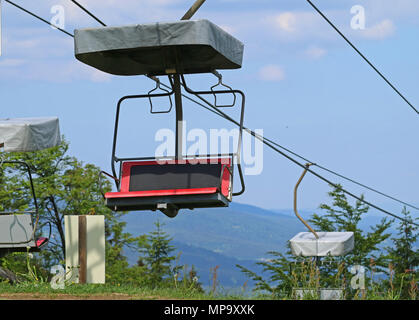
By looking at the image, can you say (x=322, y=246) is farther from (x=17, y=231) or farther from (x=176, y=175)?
(x=176, y=175)

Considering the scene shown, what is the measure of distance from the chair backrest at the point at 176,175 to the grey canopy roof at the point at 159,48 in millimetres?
1156

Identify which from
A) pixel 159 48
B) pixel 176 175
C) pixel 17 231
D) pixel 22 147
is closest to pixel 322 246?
pixel 17 231

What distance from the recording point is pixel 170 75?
9766 mm

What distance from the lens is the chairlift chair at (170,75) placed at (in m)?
8.76

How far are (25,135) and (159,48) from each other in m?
5.64

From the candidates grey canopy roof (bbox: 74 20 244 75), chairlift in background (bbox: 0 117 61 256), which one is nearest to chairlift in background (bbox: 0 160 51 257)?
chairlift in background (bbox: 0 117 61 256)

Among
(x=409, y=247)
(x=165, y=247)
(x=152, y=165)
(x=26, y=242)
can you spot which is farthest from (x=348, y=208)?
(x=152, y=165)

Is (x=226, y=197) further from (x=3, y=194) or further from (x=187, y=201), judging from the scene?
(x=3, y=194)

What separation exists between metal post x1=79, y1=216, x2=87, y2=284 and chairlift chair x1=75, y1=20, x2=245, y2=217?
3.35 metres

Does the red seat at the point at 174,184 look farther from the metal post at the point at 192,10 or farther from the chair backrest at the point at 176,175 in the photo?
the metal post at the point at 192,10

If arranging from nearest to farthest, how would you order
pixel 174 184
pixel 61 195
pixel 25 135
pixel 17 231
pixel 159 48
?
pixel 159 48 < pixel 174 184 < pixel 17 231 < pixel 25 135 < pixel 61 195
